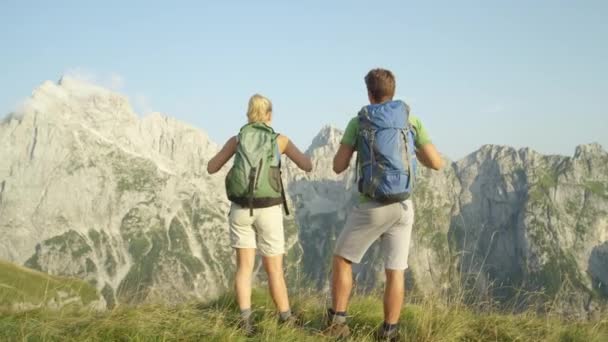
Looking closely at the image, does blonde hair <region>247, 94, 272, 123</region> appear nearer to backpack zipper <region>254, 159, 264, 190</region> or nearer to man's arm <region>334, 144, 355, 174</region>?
backpack zipper <region>254, 159, 264, 190</region>

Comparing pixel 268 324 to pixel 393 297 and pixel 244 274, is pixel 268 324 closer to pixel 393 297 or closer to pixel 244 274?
pixel 244 274

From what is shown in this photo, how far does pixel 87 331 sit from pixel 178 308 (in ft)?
7.60

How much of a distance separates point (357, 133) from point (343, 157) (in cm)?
47

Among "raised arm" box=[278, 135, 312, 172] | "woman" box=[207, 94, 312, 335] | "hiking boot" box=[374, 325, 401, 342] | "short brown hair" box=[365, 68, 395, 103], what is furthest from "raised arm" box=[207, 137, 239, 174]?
"hiking boot" box=[374, 325, 401, 342]

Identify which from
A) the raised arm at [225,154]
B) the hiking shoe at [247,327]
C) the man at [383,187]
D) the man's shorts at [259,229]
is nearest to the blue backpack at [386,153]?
the man at [383,187]

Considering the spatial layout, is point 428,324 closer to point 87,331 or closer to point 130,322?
point 130,322

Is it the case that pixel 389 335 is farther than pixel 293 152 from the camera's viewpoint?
No

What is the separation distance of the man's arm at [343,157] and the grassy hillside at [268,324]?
8.58ft

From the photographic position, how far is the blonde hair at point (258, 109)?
835cm

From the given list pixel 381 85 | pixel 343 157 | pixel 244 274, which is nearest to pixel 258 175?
pixel 343 157

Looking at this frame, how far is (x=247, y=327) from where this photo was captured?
7207 millimetres

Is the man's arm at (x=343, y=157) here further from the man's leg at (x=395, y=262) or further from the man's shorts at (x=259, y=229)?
the man's shorts at (x=259, y=229)

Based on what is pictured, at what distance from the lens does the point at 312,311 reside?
882 centimetres

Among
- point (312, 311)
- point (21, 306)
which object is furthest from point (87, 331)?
point (312, 311)
